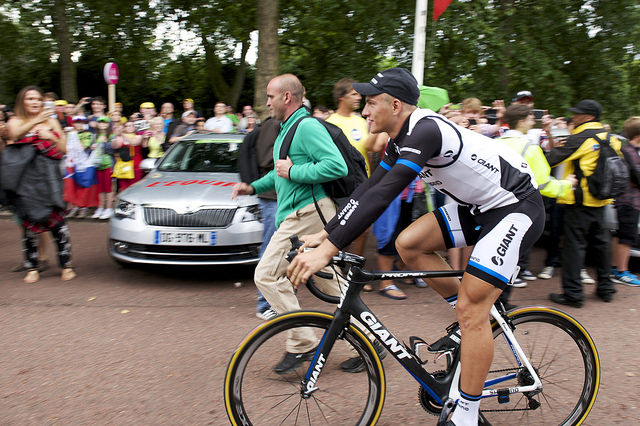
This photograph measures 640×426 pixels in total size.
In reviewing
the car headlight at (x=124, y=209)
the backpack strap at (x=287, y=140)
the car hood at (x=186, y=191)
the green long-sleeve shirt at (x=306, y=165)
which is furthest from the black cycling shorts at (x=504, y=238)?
the car headlight at (x=124, y=209)

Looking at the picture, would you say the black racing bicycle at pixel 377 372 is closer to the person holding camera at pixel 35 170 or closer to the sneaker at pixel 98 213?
the person holding camera at pixel 35 170

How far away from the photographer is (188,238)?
5.84 meters

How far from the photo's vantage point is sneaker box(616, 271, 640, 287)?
647 cm

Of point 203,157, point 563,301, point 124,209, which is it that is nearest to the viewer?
point 563,301

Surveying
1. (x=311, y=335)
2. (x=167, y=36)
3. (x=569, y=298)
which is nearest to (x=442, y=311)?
(x=569, y=298)

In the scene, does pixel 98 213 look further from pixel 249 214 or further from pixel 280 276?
pixel 280 276

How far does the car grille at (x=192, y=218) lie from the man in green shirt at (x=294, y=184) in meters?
1.70

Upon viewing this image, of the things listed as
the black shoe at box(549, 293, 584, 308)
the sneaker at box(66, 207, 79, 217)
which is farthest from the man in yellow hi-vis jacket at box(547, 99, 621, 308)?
the sneaker at box(66, 207, 79, 217)

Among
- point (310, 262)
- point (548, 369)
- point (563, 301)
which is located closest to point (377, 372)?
point (310, 262)

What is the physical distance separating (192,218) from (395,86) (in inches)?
144

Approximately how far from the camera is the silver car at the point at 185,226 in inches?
231

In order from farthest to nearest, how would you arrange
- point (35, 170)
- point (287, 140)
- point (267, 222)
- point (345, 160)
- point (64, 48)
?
point (64, 48), point (35, 170), point (267, 222), point (345, 160), point (287, 140)

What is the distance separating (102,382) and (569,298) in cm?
432

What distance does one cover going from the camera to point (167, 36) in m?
21.5
